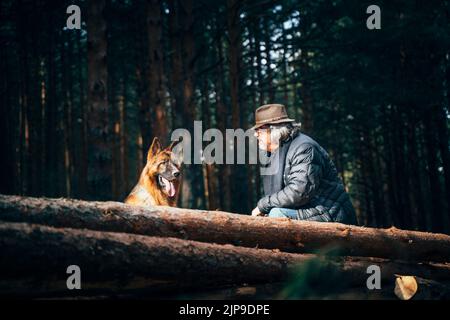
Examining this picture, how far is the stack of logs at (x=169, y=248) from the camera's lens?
3.04 meters

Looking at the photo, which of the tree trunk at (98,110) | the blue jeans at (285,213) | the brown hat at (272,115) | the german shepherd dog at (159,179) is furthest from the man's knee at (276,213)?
the tree trunk at (98,110)

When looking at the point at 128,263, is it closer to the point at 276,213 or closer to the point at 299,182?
the point at 276,213

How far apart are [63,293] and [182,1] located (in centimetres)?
1106

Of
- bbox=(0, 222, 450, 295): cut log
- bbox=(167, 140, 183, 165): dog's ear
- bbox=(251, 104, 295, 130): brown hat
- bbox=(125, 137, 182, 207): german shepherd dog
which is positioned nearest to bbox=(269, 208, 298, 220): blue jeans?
bbox=(0, 222, 450, 295): cut log

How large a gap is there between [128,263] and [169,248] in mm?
378

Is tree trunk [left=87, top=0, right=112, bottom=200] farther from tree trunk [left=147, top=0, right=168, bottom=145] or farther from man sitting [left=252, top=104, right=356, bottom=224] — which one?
man sitting [left=252, top=104, right=356, bottom=224]

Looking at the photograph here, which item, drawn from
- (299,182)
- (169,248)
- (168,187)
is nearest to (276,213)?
(299,182)

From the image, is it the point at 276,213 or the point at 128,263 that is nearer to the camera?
the point at 128,263

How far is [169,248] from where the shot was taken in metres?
3.41

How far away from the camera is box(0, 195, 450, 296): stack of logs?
304cm

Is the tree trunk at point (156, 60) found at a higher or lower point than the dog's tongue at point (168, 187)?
higher

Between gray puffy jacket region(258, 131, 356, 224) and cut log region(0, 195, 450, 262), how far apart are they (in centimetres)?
48

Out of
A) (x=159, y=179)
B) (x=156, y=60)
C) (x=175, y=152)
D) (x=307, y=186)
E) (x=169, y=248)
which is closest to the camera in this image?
(x=169, y=248)

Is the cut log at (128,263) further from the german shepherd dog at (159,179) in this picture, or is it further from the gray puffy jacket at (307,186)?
the german shepherd dog at (159,179)
